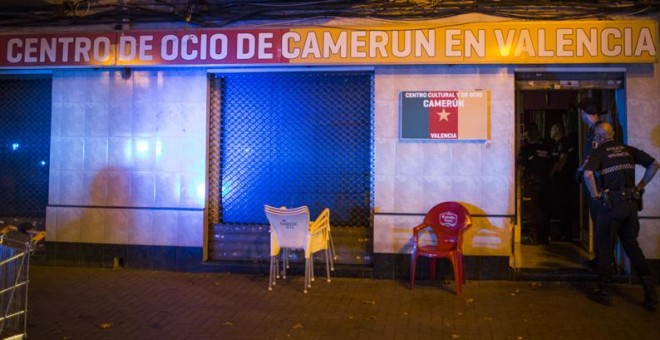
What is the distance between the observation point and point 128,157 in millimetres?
8359

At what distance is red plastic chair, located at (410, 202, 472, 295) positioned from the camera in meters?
6.93

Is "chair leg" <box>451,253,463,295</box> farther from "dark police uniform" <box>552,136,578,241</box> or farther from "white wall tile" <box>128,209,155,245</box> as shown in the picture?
"white wall tile" <box>128,209,155,245</box>

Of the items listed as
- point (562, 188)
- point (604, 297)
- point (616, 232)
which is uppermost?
point (562, 188)

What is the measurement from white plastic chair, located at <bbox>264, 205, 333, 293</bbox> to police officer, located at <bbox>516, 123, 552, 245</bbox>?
4.14 meters

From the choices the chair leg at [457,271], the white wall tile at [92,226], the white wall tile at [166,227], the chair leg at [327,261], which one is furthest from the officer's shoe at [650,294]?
the white wall tile at [92,226]

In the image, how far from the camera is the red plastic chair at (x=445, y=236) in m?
6.93

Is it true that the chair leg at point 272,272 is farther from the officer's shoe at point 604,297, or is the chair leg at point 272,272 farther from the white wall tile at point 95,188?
the officer's shoe at point 604,297

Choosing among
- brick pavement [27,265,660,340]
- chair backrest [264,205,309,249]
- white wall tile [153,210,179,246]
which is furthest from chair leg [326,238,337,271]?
white wall tile [153,210,179,246]

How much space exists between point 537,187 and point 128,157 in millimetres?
6625

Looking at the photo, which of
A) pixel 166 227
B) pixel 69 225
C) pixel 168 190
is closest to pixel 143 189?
pixel 168 190

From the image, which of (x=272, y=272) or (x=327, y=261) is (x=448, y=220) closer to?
(x=327, y=261)

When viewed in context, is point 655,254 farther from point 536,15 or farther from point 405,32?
point 405,32

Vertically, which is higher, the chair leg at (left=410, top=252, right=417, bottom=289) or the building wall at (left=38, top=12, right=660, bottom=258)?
the building wall at (left=38, top=12, right=660, bottom=258)

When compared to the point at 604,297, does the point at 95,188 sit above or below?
above
